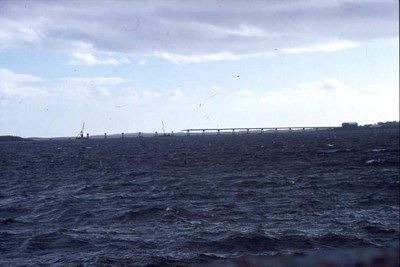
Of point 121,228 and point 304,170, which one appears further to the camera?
point 304,170

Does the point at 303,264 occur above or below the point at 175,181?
above

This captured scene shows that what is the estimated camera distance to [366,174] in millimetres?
42875

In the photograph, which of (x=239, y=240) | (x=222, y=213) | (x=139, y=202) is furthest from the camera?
(x=139, y=202)

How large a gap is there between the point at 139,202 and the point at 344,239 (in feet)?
45.5

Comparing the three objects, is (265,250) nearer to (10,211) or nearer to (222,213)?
(222,213)

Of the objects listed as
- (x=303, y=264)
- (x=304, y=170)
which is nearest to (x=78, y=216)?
(x=303, y=264)

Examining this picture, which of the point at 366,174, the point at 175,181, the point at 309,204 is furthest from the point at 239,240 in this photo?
the point at 366,174

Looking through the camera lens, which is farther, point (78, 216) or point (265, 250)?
point (78, 216)

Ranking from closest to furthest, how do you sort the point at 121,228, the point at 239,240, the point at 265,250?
1. the point at 265,250
2. the point at 239,240
3. the point at 121,228

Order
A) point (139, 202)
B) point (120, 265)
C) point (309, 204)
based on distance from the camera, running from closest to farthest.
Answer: point (120, 265) → point (309, 204) → point (139, 202)

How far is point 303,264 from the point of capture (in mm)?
1896

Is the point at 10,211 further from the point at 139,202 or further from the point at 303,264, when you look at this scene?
the point at 303,264

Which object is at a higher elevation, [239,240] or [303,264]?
[303,264]

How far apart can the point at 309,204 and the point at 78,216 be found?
1113cm
